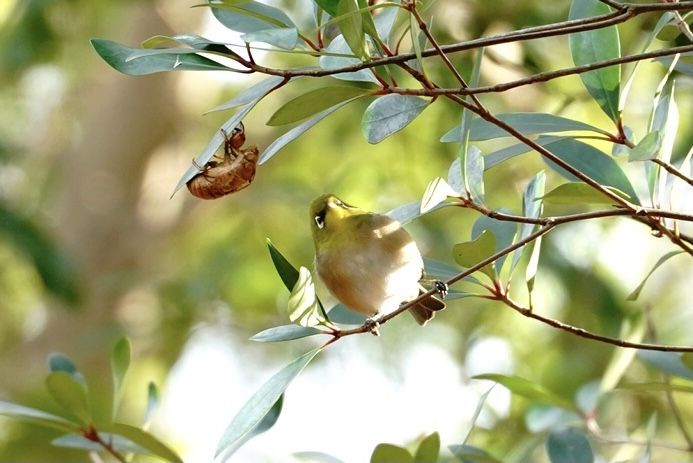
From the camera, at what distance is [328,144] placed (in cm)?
516

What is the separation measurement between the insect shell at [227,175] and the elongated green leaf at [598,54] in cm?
42

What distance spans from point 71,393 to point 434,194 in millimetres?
725

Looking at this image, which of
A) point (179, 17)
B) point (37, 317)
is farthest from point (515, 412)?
point (37, 317)

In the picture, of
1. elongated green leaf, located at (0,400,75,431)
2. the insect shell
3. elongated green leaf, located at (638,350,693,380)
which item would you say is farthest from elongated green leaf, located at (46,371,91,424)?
elongated green leaf, located at (638,350,693,380)

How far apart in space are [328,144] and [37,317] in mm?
1940

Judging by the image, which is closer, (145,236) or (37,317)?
(145,236)

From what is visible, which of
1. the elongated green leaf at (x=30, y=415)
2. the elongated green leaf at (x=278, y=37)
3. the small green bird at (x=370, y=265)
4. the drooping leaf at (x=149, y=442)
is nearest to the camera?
the elongated green leaf at (x=278, y=37)

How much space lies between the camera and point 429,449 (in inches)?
59.9

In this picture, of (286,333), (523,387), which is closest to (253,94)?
(286,333)

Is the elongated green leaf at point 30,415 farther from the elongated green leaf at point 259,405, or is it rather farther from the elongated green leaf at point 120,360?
the elongated green leaf at point 259,405

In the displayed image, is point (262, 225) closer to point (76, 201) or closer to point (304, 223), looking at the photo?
point (304, 223)

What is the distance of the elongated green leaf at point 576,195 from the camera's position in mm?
1175

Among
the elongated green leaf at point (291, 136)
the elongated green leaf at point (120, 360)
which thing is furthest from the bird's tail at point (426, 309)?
the elongated green leaf at point (291, 136)

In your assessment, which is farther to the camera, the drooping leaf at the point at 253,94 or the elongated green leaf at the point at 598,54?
the elongated green leaf at the point at 598,54
